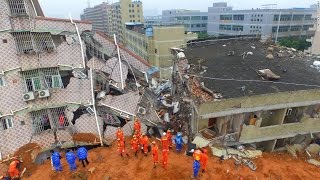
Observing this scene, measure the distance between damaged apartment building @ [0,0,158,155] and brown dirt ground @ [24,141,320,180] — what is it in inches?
88.7

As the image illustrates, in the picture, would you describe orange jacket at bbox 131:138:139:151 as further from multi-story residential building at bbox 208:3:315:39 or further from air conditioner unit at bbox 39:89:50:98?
multi-story residential building at bbox 208:3:315:39

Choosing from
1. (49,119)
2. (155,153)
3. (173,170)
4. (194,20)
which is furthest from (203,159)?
(194,20)

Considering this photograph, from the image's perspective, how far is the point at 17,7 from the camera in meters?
14.3

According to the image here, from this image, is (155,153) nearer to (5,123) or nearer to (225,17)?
(5,123)

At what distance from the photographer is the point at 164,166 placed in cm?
1292

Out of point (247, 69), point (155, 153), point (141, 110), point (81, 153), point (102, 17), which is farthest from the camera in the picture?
point (102, 17)

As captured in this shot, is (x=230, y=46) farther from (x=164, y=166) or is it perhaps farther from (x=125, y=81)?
(x=164, y=166)

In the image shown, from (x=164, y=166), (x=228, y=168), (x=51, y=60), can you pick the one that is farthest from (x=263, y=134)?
(x=51, y=60)

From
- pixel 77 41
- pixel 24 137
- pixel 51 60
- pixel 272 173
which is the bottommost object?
pixel 272 173

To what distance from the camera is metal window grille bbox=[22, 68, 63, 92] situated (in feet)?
48.2

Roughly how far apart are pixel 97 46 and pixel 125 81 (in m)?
3.02

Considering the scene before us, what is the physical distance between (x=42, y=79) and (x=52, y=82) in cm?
58

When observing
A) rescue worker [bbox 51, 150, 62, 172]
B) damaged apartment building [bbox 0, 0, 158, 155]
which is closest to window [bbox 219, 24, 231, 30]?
damaged apartment building [bbox 0, 0, 158, 155]

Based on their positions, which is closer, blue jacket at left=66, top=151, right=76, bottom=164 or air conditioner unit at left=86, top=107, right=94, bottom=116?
blue jacket at left=66, top=151, right=76, bottom=164
